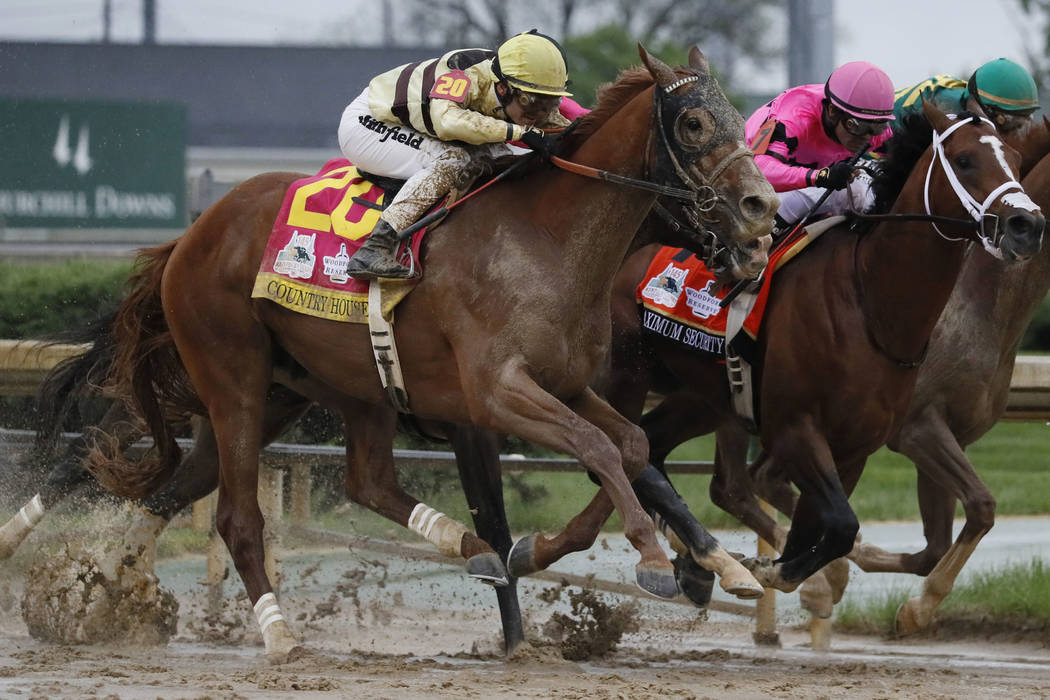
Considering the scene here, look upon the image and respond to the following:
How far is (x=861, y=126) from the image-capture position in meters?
5.79

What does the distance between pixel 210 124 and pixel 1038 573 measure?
69.9 feet

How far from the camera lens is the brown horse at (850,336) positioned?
525 cm

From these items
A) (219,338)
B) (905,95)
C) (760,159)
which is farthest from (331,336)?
(905,95)

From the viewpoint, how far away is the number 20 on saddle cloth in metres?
5.41

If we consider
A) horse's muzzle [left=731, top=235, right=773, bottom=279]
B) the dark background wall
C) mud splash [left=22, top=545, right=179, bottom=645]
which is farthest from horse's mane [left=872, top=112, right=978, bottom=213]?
the dark background wall

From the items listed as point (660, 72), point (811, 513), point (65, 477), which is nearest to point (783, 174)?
point (660, 72)

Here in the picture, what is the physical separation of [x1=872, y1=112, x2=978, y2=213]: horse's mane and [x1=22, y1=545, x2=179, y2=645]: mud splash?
330cm

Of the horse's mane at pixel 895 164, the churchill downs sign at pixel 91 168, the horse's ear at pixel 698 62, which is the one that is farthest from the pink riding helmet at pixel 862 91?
the churchill downs sign at pixel 91 168

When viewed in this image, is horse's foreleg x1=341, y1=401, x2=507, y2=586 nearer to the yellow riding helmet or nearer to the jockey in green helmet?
the yellow riding helmet

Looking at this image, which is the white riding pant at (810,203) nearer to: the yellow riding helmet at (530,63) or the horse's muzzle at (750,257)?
the horse's muzzle at (750,257)

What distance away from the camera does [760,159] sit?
576 centimetres

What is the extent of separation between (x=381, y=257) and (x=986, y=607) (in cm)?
348

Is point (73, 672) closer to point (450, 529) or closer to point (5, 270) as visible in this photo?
point (450, 529)

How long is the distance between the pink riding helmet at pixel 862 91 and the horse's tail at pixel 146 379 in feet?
9.05
